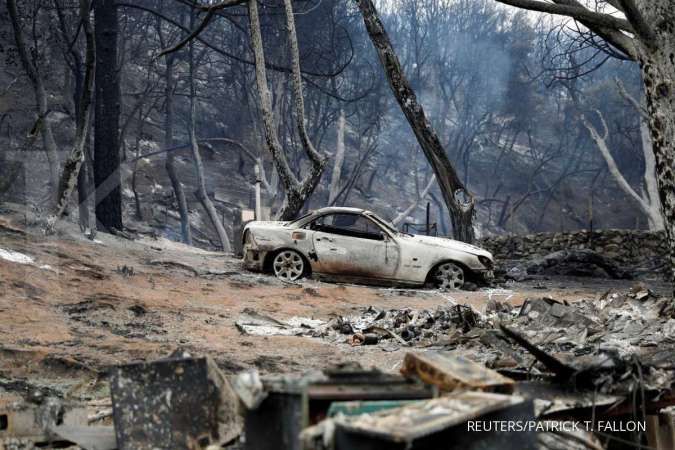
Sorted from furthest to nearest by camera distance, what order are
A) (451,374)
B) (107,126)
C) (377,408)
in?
(107,126)
(451,374)
(377,408)

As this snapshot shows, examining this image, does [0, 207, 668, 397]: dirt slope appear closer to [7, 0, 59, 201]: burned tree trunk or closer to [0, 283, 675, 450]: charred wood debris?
[0, 283, 675, 450]: charred wood debris

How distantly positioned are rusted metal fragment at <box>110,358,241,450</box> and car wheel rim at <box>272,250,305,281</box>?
991 cm

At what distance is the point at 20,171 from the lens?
23422mm

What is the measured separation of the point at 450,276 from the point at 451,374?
10503mm

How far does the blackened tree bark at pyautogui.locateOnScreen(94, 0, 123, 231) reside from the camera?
60.7 ft

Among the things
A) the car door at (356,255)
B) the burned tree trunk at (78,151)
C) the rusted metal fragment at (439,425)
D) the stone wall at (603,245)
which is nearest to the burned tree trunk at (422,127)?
the car door at (356,255)

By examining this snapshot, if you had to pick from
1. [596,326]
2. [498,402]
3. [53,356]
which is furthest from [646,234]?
[498,402]

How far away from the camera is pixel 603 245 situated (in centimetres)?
2091

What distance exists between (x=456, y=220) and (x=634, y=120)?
96.2ft

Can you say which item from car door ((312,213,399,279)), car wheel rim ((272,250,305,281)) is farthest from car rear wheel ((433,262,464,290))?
car wheel rim ((272,250,305,281))

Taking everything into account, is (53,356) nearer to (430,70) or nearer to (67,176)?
(67,176)

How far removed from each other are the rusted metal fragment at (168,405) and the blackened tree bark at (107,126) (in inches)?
581

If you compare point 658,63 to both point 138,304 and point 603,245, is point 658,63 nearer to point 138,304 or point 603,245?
point 138,304

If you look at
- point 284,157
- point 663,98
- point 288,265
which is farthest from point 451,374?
point 284,157
